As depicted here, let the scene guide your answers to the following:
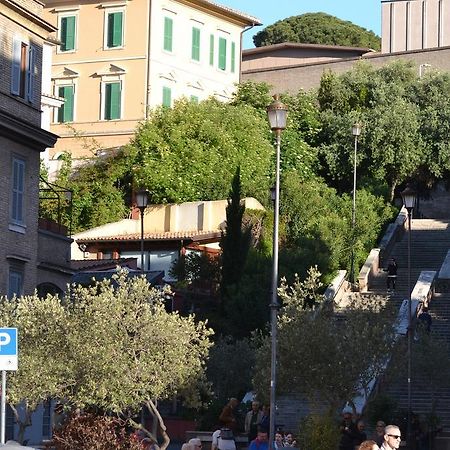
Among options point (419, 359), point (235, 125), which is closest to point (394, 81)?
point (235, 125)

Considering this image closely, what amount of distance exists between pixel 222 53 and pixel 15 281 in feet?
124

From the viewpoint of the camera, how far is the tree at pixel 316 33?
120m

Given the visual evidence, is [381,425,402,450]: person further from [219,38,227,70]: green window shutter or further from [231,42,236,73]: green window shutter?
[231,42,236,73]: green window shutter

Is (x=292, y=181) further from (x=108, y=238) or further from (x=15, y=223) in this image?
(x=15, y=223)

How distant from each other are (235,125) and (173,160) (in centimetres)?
334

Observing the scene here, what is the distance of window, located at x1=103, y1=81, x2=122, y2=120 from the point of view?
70500mm

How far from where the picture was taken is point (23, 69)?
1570 inches

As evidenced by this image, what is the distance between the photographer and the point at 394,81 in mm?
71188

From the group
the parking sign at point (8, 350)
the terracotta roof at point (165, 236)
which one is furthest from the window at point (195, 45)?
the parking sign at point (8, 350)

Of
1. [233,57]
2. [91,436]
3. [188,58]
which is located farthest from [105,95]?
[91,436]

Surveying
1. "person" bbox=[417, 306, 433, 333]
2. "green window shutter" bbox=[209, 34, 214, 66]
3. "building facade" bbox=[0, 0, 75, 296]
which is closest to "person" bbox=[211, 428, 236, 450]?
"building facade" bbox=[0, 0, 75, 296]

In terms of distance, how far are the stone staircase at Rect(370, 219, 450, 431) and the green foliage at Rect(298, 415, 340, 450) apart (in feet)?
30.0

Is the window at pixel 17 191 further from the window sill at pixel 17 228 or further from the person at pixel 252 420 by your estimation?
the person at pixel 252 420

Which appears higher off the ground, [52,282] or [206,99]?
[206,99]
